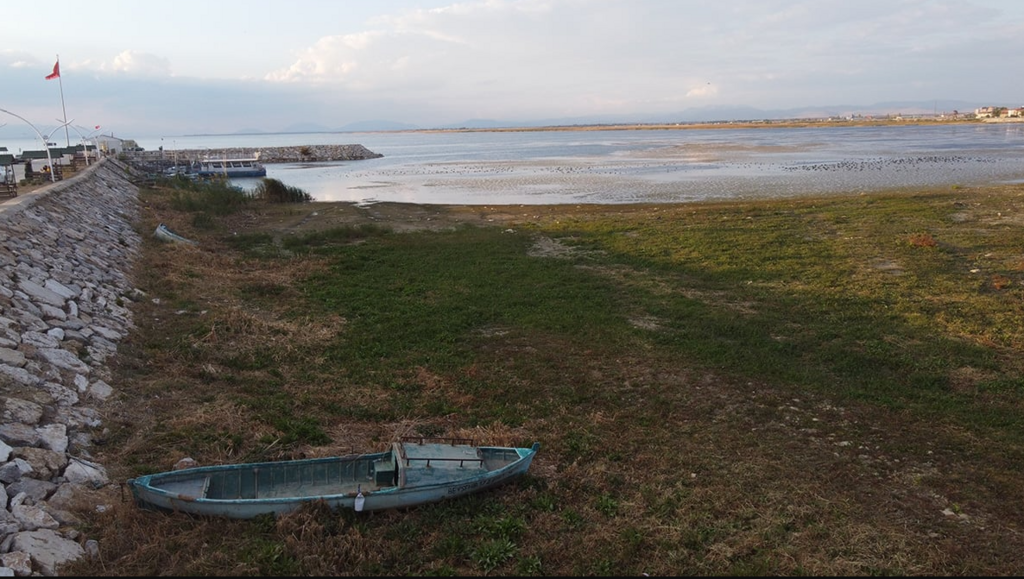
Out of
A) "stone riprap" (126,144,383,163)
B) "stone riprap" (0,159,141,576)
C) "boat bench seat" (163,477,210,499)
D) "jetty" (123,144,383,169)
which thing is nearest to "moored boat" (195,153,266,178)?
"jetty" (123,144,383,169)

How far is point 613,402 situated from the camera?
9039mm

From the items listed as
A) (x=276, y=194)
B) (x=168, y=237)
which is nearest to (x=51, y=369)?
(x=168, y=237)

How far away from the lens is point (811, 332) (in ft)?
37.7

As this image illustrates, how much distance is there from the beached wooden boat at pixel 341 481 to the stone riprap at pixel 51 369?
820mm

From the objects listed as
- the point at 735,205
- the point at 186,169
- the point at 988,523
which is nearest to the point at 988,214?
the point at 735,205

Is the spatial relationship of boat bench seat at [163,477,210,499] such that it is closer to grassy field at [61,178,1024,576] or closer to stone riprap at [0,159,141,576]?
grassy field at [61,178,1024,576]

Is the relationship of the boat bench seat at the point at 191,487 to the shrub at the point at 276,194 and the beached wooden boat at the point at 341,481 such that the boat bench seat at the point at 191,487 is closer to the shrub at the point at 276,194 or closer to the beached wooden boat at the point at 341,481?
the beached wooden boat at the point at 341,481

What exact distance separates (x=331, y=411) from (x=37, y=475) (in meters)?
3.40

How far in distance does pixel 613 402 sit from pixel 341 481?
4.00 meters

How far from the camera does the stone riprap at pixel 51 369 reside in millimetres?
5559

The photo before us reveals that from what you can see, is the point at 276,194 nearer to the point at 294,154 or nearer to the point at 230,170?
the point at 230,170

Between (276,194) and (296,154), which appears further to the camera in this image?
(296,154)

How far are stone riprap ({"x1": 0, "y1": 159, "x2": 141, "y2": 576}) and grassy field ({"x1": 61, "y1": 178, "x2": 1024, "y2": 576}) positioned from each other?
0.31 meters

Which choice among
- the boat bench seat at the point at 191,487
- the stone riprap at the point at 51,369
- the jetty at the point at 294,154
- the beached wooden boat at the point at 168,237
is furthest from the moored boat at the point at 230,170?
the boat bench seat at the point at 191,487
